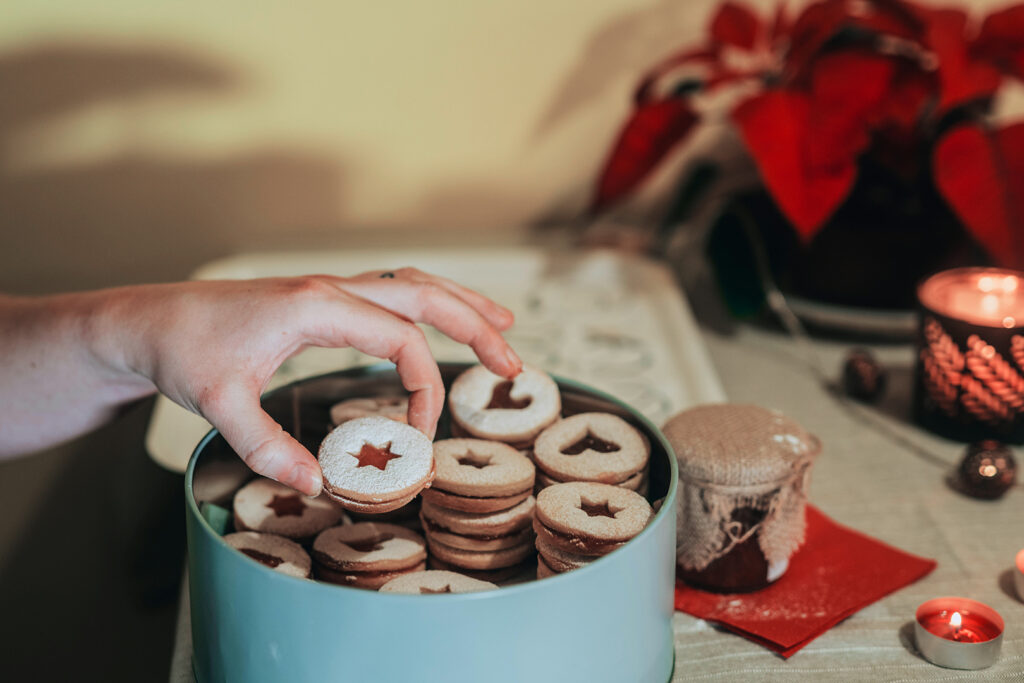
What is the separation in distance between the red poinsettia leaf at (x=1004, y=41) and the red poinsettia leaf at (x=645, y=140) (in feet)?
0.92

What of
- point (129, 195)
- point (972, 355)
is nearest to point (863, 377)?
point (972, 355)

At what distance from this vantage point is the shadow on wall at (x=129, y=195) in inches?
43.1

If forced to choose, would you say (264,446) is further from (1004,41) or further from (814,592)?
(1004,41)

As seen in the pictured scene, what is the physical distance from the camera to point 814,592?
2.02ft

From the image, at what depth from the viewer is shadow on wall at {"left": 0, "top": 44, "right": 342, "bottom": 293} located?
109 centimetres

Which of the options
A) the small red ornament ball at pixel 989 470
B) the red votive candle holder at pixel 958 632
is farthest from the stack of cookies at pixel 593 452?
the small red ornament ball at pixel 989 470

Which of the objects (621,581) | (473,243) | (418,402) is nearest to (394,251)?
(473,243)

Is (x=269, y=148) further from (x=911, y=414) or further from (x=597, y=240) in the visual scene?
(x=911, y=414)

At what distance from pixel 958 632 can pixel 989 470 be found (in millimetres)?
189

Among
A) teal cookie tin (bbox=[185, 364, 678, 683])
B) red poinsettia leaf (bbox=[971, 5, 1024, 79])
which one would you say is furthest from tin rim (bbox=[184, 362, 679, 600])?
red poinsettia leaf (bbox=[971, 5, 1024, 79])

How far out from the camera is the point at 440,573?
0.50 meters

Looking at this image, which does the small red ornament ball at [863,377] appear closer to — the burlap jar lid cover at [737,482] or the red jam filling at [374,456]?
the burlap jar lid cover at [737,482]

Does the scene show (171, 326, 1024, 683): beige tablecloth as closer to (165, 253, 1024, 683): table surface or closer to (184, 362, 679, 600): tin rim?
(165, 253, 1024, 683): table surface

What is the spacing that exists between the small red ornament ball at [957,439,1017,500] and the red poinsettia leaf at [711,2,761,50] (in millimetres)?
489
